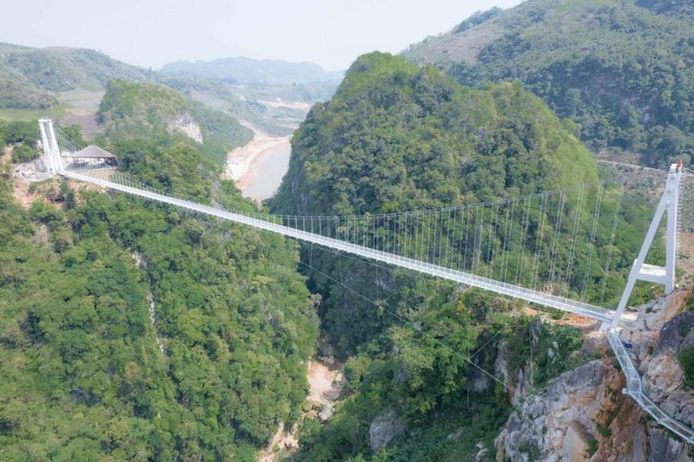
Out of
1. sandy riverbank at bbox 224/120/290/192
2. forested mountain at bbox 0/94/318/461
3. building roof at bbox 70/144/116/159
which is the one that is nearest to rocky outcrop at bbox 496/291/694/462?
forested mountain at bbox 0/94/318/461

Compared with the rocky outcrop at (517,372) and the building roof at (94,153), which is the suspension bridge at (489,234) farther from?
the rocky outcrop at (517,372)

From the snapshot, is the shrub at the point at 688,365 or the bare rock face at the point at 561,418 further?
the bare rock face at the point at 561,418

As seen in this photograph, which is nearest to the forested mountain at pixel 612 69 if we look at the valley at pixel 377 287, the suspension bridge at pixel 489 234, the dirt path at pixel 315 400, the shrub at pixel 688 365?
the valley at pixel 377 287

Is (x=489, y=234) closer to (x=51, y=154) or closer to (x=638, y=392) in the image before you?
(x=638, y=392)

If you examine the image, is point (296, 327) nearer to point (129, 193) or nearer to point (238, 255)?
point (238, 255)

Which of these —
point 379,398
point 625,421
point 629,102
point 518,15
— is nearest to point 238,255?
point 379,398

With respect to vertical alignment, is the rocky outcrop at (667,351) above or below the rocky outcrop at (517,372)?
above

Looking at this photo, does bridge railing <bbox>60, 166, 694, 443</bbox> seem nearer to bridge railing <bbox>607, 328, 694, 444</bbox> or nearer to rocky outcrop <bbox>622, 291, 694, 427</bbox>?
bridge railing <bbox>607, 328, 694, 444</bbox>
